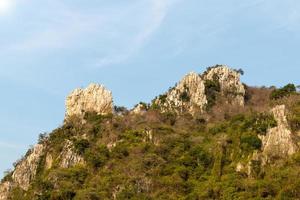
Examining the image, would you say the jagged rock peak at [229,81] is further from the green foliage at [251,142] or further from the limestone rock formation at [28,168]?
the limestone rock formation at [28,168]

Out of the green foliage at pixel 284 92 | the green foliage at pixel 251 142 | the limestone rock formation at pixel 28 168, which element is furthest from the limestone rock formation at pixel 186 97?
the limestone rock formation at pixel 28 168

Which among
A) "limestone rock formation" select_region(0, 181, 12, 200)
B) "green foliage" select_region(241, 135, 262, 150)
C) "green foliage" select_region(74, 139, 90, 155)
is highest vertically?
"green foliage" select_region(74, 139, 90, 155)

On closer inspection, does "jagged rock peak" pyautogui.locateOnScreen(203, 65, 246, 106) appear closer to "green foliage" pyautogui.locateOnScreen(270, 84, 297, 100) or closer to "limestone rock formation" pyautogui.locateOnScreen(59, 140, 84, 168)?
"green foliage" pyautogui.locateOnScreen(270, 84, 297, 100)

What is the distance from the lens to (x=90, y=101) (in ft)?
219

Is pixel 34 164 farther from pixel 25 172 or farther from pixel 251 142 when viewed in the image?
pixel 251 142

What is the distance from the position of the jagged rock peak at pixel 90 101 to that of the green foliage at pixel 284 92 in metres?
16.7

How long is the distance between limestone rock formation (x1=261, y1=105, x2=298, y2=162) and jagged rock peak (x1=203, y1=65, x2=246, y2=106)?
47.2ft

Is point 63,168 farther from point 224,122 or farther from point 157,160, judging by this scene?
point 224,122

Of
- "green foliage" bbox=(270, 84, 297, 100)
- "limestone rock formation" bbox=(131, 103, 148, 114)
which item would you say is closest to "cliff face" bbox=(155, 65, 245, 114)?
"limestone rock formation" bbox=(131, 103, 148, 114)

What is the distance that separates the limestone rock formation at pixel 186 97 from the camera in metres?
64.8

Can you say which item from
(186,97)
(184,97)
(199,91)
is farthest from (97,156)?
(199,91)

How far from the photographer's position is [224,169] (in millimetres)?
51625

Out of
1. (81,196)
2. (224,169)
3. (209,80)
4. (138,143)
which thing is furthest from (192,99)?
(81,196)

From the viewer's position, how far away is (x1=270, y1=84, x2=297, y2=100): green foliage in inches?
2563
